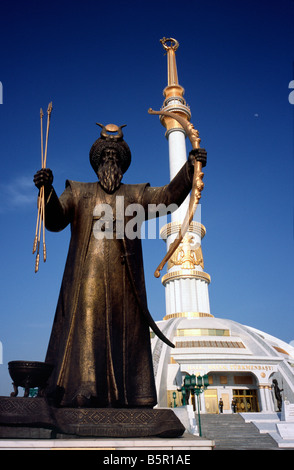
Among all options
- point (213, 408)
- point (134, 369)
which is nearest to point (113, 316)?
point (134, 369)

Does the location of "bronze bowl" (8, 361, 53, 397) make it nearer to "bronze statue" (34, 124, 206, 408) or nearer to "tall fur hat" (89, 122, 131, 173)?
"bronze statue" (34, 124, 206, 408)

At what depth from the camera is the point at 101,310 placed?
3.93m

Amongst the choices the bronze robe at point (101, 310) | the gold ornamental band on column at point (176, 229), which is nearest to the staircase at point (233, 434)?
the bronze robe at point (101, 310)

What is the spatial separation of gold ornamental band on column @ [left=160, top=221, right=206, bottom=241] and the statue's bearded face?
97.9 feet

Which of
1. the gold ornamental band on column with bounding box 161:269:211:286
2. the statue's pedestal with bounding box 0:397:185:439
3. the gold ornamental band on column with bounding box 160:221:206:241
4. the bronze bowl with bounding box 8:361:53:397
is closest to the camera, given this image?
the statue's pedestal with bounding box 0:397:185:439

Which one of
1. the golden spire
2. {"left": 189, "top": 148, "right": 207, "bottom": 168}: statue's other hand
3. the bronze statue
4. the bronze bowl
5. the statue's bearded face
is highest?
the golden spire

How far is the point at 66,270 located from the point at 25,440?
6.28ft

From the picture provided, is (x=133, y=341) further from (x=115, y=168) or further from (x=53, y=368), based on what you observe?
(x=115, y=168)

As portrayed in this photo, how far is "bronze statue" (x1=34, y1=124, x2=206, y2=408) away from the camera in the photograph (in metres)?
3.62

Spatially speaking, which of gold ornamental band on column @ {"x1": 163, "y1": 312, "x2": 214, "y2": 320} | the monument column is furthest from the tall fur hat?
gold ornamental band on column @ {"x1": 163, "y1": 312, "x2": 214, "y2": 320}

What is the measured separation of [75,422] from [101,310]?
1.13 metres

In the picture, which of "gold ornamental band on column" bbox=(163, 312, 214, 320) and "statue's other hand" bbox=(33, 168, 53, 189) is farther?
"gold ornamental band on column" bbox=(163, 312, 214, 320)

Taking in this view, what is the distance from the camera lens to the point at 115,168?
15.1 feet

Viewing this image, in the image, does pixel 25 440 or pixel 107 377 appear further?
pixel 107 377
